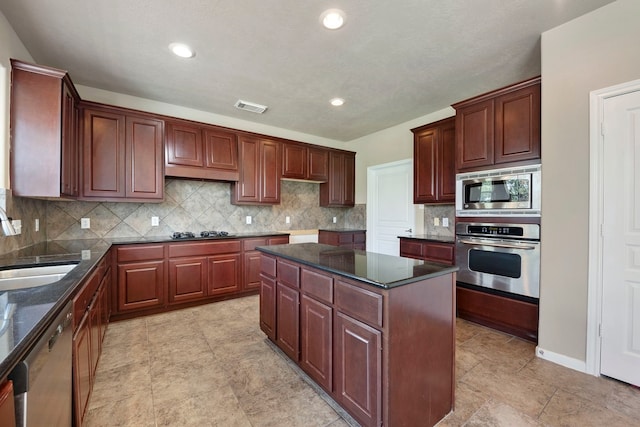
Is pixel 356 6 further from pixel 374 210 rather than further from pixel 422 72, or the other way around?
pixel 374 210

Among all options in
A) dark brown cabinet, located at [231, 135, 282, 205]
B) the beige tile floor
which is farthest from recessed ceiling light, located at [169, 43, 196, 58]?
the beige tile floor

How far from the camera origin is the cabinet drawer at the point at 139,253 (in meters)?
3.08

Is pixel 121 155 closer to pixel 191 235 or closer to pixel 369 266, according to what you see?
pixel 191 235

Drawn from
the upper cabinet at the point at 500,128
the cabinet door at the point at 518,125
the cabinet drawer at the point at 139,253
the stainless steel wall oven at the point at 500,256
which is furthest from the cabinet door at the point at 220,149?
the cabinet door at the point at 518,125

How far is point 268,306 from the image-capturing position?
8.15 ft

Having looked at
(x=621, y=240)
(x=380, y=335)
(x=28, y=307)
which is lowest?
(x=380, y=335)

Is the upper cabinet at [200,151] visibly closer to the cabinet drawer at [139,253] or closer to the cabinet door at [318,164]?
the cabinet drawer at [139,253]

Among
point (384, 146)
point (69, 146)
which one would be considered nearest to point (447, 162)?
point (384, 146)

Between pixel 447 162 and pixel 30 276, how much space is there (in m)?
4.04

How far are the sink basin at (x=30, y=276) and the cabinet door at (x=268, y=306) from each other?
1.38 metres

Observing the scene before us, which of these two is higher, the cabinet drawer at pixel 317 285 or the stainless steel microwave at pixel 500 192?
the stainless steel microwave at pixel 500 192

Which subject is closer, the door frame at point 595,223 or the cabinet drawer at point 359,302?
the cabinet drawer at point 359,302

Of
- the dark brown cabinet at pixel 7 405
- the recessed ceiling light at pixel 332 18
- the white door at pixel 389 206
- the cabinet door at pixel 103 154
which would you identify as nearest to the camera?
the dark brown cabinet at pixel 7 405

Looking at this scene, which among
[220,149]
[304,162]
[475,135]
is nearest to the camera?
[475,135]
